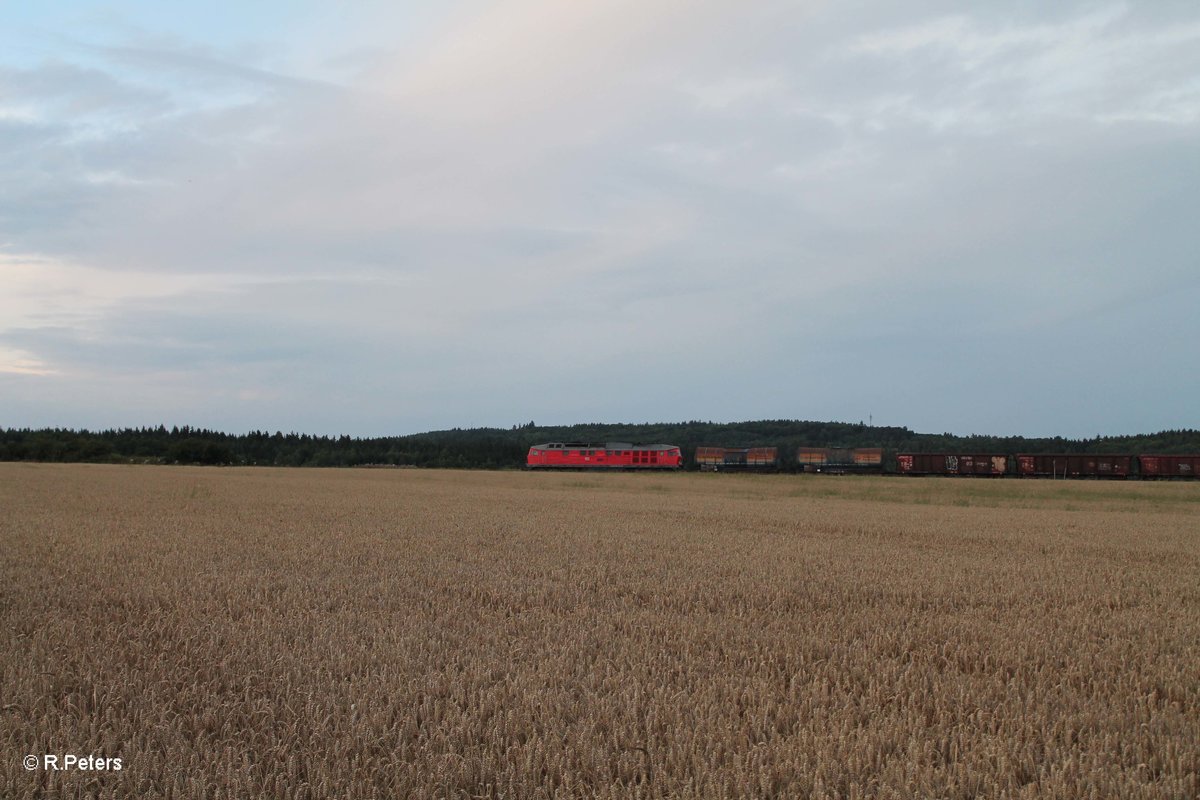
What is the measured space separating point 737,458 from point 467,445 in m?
54.8

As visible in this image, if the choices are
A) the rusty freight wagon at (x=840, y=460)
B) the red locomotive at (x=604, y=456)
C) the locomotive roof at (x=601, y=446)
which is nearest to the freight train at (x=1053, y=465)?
the rusty freight wagon at (x=840, y=460)

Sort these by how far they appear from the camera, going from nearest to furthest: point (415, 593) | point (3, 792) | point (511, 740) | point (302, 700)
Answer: point (3, 792)
point (511, 740)
point (302, 700)
point (415, 593)

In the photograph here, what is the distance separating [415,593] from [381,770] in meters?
5.96

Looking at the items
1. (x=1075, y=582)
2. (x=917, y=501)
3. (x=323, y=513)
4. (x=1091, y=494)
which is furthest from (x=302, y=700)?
(x=1091, y=494)

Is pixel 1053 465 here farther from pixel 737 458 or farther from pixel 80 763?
pixel 80 763

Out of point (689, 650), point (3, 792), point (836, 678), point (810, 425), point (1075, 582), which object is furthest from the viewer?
point (810, 425)

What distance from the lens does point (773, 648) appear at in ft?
25.4

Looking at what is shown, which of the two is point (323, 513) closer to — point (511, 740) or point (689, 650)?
point (689, 650)

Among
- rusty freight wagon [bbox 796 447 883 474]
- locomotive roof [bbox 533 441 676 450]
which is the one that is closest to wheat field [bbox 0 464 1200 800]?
rusty freight wagon [bbox 796 447 883 474]

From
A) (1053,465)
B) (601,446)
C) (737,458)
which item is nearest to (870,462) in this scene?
(737,458)

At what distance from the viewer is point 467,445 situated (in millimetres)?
126938

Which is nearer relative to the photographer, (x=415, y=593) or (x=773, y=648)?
(x=773, y=648)

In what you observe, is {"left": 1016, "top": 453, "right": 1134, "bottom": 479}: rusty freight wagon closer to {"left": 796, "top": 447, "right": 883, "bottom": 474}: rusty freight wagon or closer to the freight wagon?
{"left": 796, "top": 447, "right": 883, "bottom": 474}: rusty freight wagon

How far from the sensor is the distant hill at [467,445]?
112 m
